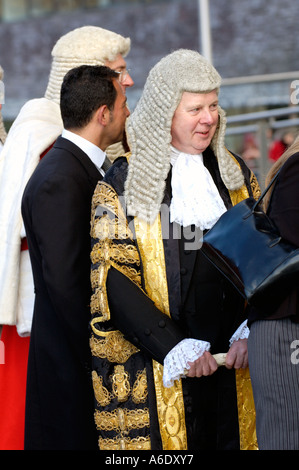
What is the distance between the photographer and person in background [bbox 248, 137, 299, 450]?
267 centimetres

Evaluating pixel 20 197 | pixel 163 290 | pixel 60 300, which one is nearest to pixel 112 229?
pixel 163 290

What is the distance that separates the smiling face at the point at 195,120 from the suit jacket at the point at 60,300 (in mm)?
462

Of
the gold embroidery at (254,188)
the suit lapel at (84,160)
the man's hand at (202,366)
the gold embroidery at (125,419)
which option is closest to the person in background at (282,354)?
the man's hand at (202,366)

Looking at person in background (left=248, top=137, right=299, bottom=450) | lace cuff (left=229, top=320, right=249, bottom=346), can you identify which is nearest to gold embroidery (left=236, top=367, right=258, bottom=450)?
lace cuff (left=229, top=320, right=249, bottom=346)

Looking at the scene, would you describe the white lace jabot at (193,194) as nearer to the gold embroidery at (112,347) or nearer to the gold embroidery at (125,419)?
the gold embroidery at (112,347)

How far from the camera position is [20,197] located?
3938 millimetres

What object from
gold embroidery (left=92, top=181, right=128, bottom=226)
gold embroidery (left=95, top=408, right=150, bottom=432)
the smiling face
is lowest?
gold embroidery (left=95, top=408, right=150, bottom=432)

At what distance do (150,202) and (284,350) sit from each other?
77cm

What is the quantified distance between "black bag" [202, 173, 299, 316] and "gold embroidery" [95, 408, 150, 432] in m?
0.66

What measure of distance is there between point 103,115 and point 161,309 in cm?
91

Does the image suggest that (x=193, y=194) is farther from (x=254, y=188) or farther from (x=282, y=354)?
(x=282, y=354)

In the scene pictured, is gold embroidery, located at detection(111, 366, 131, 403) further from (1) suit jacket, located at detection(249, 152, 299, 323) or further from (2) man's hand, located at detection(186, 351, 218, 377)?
(1) suit jacket, located at detection(249, 152, 299, 323)

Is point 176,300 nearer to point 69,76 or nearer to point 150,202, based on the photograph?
point 150,202

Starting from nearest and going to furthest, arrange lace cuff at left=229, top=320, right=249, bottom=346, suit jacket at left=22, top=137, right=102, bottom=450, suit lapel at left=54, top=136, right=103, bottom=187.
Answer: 1. lace cuff at left=229, top=320, right=249, bottom=346
2. suit jacket at left=22, top=137, right=102, bottom=450
3. suit lapel at left=54, top=136, right=103, bottom=187
